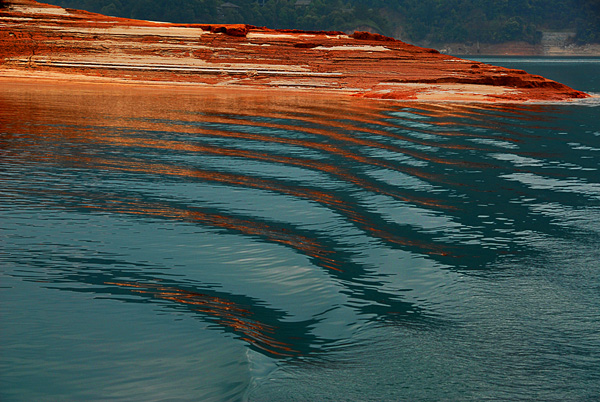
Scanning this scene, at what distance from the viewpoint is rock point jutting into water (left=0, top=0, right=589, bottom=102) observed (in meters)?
17.2

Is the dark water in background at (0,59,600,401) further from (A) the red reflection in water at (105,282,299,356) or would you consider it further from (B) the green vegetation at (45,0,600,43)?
(B) the green vegetation at (45,0,600,43)

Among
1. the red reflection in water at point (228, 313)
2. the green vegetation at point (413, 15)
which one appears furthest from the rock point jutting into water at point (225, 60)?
the green vegetation at point (413, 15)

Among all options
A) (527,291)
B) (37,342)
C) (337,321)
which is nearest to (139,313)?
(37,342)

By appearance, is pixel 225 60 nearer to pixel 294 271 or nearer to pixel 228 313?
pixel 294 271

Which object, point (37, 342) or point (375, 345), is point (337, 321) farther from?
point (37, 342)

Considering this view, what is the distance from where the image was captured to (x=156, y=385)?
2.38 m

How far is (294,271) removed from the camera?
151 inches

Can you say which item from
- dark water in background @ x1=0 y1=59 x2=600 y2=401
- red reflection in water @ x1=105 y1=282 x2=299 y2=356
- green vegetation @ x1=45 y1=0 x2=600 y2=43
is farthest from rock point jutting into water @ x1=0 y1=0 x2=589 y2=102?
green vegetation @ x1=45 y1=0 x2=600 y2=43

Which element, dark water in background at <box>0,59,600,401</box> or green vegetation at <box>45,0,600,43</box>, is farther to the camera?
green vegetation at <box>45,0,600,43</box>

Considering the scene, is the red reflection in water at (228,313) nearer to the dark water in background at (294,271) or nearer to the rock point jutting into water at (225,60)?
the dark water in background at (294,271)

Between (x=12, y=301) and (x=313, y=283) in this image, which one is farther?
(x=313, y=283)

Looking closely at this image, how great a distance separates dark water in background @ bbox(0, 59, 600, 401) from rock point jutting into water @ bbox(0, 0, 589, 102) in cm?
898

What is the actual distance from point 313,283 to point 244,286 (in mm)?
407

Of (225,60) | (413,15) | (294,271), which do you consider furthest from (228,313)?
(413,15)
